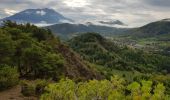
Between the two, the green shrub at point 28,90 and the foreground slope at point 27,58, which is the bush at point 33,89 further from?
the foreground slope at point 27,58

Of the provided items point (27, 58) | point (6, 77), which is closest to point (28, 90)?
point (6, 77)

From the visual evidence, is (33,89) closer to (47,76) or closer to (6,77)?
(6,77)

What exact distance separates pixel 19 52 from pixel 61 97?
1437 inches

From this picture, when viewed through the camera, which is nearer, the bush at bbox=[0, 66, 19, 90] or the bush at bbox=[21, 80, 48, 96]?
the bush at bbox=[21, 80, 48, 96]

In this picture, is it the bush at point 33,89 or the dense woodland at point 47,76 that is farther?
the bush at point 33,89

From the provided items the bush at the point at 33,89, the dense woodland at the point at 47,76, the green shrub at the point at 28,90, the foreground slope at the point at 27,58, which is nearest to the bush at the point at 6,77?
the dense woodland at the point at 47,76

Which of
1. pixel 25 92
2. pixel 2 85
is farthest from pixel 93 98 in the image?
pixel 2 85

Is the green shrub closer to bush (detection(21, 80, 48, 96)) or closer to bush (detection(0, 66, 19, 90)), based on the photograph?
bush (detection(21, 80, 48, 96))

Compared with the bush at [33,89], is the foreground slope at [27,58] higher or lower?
higher

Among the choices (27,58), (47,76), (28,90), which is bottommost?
(47,76)

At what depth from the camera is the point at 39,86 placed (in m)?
52.9

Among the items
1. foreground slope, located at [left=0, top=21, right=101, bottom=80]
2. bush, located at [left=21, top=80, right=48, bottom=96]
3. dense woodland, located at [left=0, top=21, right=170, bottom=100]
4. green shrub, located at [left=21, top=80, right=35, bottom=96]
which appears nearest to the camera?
dense woodland, located at [left=0, top=21, right=170, bottom=100]

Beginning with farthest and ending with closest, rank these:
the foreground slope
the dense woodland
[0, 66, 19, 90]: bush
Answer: the foreground slope, [0, 66, 19, 90]: bush, the dense woodland

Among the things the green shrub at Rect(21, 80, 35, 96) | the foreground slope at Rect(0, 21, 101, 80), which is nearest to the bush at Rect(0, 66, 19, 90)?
the green shrub at Rect(21, 80, 35, 96)
